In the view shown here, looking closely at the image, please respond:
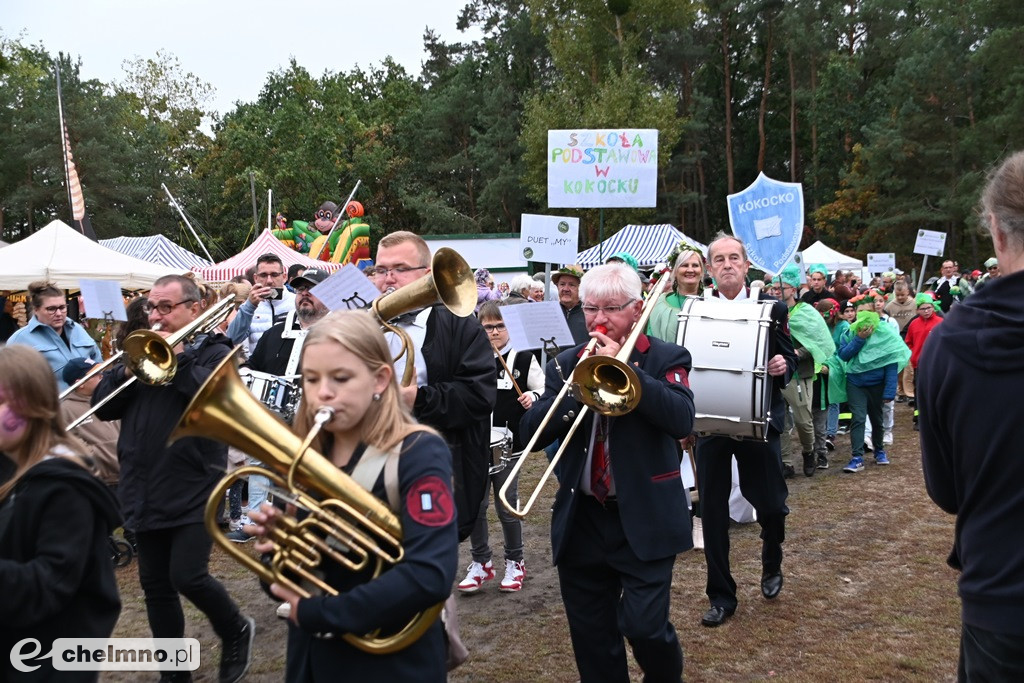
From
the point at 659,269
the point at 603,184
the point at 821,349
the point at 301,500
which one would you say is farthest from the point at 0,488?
the point at 603,184

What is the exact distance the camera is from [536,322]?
5.98 meters

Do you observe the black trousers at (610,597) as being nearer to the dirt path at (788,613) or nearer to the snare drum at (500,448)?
the dirt path at (788,613)

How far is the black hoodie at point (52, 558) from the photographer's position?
266 centimetres

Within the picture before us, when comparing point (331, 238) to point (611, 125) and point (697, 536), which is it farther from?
point (697, 536)

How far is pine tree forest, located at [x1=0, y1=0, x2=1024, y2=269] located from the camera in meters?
38.0

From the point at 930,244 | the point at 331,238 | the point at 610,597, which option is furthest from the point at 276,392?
the point at 331,238

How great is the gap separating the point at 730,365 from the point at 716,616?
1.46 m

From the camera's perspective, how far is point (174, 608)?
476cm

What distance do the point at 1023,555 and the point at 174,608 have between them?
384cm

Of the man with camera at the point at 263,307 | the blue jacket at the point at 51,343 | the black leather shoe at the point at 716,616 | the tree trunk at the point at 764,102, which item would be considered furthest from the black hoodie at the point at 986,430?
the tree trunk at the point at 764,102

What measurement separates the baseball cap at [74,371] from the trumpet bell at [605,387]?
4.80m

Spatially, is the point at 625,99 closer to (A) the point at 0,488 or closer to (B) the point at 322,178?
(B) the point at 322,178

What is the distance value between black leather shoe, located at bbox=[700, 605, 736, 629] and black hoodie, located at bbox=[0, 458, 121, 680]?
3.63 m

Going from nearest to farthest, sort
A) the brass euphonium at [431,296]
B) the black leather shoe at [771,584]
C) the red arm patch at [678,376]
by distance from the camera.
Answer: the red arm patch at [678,376], the brass euphonium at [431,296], the black leather shoe at [771,584]
